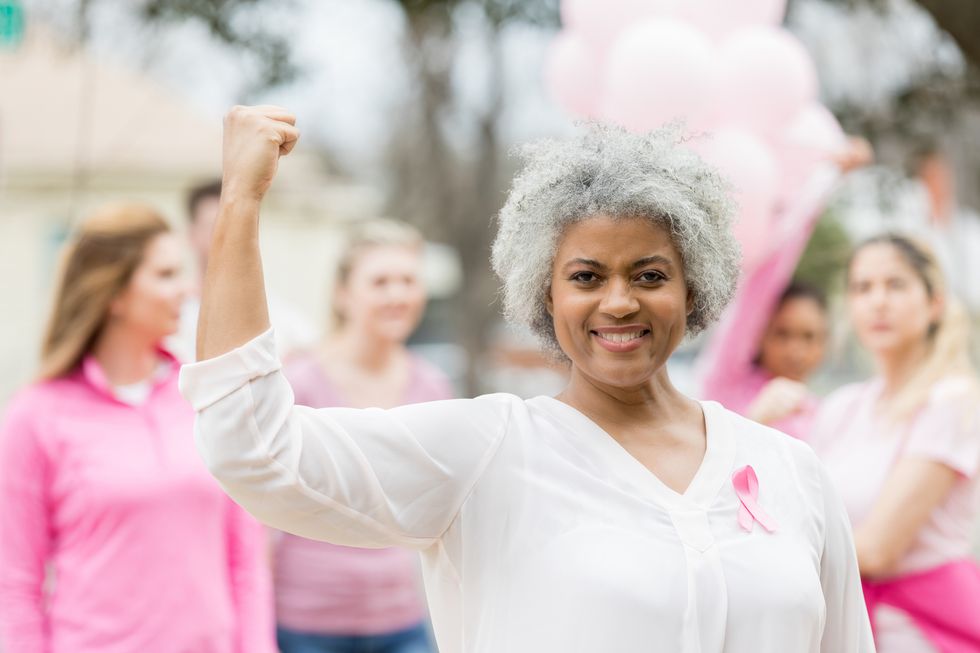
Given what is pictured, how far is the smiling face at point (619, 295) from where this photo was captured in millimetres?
1896

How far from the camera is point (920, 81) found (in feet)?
26.7

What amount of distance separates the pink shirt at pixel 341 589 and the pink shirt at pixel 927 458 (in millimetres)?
1557

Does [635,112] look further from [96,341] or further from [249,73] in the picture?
[249,73]

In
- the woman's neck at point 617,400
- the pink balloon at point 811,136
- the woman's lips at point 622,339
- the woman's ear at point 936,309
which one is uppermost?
the pink balloon at point 811,136

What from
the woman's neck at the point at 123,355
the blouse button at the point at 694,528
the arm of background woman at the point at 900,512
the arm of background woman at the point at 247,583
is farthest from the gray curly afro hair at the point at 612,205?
the woman's neck at the point at 123,355

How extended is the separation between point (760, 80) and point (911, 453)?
1679 mm

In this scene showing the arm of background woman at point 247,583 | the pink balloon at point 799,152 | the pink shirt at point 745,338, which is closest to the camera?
the arm of background woman at point 247,583

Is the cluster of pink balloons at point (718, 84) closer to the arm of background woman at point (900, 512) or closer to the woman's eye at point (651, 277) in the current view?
the arm of background woman at point (900, 512)

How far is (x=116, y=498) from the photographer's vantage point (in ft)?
9.63

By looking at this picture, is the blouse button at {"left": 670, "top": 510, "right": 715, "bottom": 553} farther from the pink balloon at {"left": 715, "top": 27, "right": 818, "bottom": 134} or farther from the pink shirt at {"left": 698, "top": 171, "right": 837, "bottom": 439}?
the pink balloon at {"left": 715, "top": 27, "right": 818, "bottom": 134}

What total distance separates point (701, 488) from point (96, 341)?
192 centimetres

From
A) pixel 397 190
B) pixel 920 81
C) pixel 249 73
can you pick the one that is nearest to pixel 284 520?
pixel 249 73

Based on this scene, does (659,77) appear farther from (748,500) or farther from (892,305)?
(748,500)

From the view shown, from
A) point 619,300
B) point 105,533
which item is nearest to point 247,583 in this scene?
point 105,533
